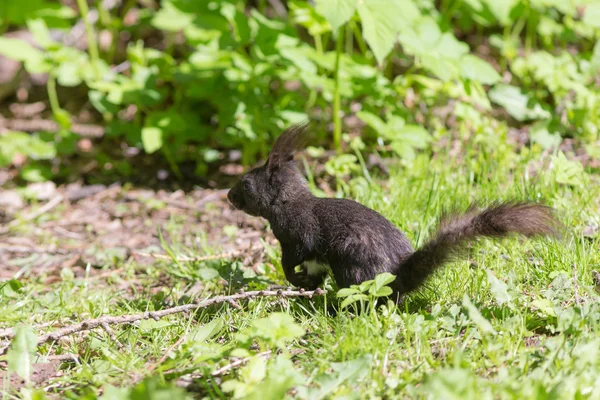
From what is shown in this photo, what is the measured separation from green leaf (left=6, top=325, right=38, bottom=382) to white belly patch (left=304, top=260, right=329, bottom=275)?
124 centimetres

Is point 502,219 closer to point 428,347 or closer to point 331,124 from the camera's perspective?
point 428,347

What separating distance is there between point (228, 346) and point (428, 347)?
0.79m

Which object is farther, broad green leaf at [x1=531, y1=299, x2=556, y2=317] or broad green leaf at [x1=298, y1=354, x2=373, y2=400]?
broad green leaf at [x1=531, y1=299, x2=556, y2=317]

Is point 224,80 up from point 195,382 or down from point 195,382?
up

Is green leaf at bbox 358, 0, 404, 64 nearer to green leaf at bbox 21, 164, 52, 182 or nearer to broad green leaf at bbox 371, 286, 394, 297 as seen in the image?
broad green leaf at bbox 371, 286, 394, 297

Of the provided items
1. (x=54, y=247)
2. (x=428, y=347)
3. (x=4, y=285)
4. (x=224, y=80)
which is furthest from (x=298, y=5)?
(x=428, y=347)

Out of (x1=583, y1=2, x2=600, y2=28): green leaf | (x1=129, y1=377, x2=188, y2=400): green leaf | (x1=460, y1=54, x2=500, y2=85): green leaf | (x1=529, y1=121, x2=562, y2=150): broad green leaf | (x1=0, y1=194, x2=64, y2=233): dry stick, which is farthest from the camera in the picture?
(x1=0, y1=194, x2=64, y2=233): dry stick

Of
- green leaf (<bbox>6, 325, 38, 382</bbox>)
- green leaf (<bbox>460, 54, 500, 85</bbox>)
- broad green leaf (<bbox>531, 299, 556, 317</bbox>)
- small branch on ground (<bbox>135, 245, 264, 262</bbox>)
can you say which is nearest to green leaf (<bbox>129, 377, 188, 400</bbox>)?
green leaf (<bbox>6, 325, 38, 382</bbox>)

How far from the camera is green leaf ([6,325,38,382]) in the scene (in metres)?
2.63

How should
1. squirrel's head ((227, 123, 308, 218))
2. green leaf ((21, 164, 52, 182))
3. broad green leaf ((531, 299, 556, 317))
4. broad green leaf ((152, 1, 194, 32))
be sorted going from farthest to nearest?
green leaf ((21, 164, 52, 182)), broad green leaf ((152, 1, 194, 32)), squirrel's head ((227, 123, 308, 218)), broad green leaf ((531, 299, 556, 317))

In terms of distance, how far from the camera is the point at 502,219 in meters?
2.67

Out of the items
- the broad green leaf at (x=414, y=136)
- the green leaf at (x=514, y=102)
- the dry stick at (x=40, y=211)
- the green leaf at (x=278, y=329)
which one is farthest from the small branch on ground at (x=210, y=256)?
the green leaf at (x=514, y=102)

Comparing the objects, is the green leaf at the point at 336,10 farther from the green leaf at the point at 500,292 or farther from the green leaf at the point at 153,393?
the green leaf at the point at 153,393

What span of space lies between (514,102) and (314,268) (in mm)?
2761
